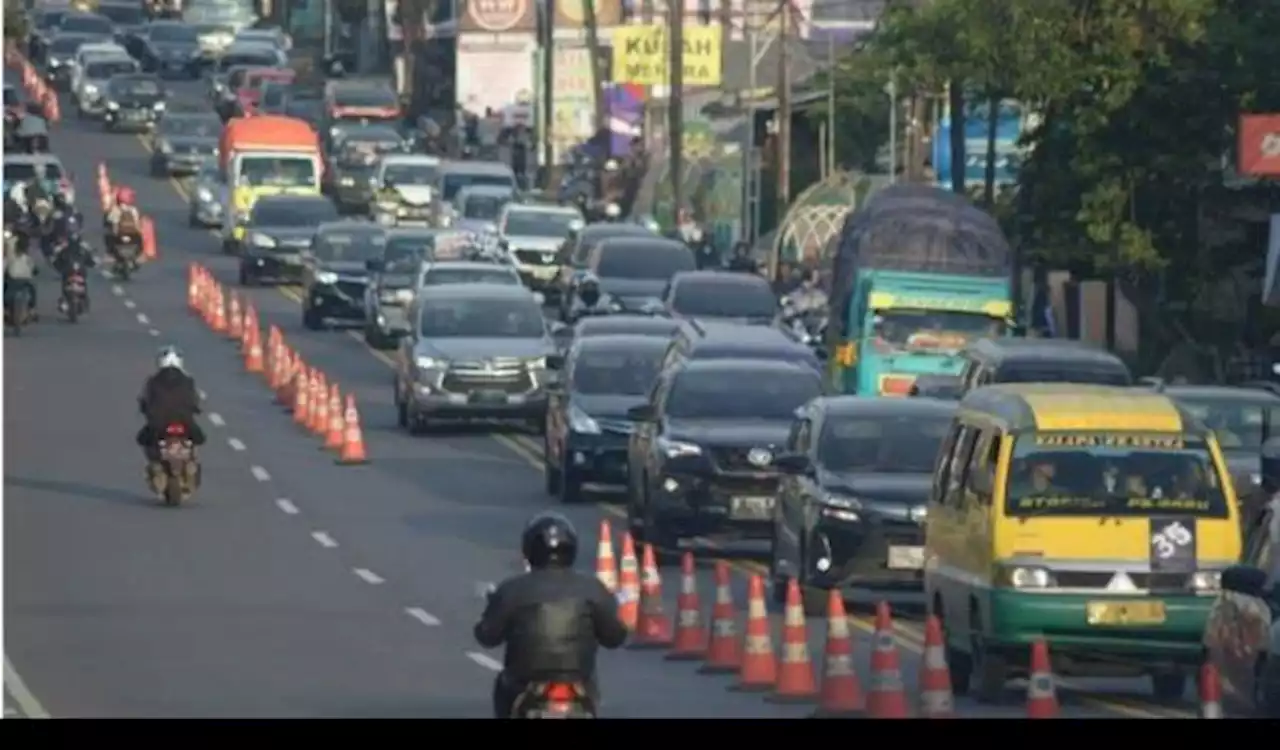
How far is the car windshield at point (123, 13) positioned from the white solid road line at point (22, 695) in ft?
353

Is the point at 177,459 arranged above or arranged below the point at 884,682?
below

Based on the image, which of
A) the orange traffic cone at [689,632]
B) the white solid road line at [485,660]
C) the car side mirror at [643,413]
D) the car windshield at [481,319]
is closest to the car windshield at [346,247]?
the car windshield at [481,319]

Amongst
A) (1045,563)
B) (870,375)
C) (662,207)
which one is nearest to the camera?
(1045,563)

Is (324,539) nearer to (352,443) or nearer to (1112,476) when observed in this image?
(352,443)

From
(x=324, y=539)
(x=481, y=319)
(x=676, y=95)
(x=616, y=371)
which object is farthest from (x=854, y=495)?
(x=676, y=95)

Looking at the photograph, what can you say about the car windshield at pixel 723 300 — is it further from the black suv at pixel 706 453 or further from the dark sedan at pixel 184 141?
the dark sedan at pixel 184 141

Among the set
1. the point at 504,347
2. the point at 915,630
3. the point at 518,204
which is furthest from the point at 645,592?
the point at 518,204

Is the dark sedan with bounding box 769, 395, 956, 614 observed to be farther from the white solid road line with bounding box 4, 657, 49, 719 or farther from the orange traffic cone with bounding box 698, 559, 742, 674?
the white solid road line with bounding box 4, 657, 49, 719

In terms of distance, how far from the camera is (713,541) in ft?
116

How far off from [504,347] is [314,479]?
218 inches

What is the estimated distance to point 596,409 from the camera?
39.4 meters

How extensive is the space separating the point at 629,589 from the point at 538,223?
3976 cm
